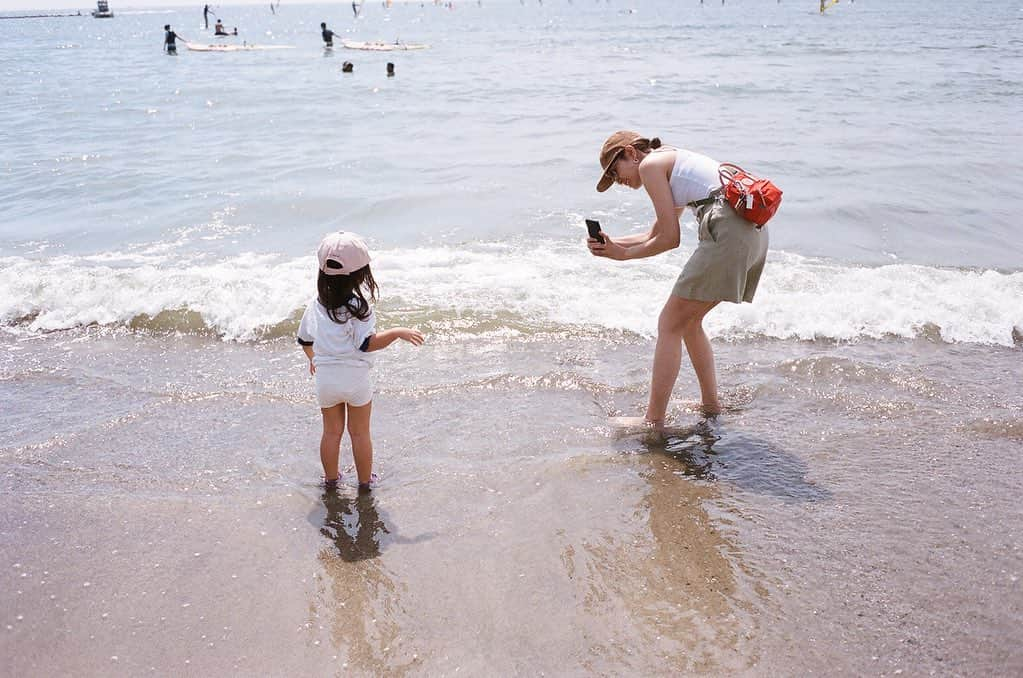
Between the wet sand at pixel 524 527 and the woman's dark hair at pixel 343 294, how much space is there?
0.88 meters

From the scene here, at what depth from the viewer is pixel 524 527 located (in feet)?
11.3

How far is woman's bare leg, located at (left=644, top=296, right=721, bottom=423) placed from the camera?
424 cm

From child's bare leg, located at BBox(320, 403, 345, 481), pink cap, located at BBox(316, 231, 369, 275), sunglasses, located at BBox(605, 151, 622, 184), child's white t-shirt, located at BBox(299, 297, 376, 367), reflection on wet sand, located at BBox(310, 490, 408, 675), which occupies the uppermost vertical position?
sunglasses, located at BBox(605, 151, 622, 184)

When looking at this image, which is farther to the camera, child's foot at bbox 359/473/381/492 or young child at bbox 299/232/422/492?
child's foot at bbox 359/473/381/492

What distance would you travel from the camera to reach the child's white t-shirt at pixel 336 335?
3.59 meters

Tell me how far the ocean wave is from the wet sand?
72 cm

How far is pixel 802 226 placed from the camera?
29.9ft

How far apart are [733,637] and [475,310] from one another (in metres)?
3.99

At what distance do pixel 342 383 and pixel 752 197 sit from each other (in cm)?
212

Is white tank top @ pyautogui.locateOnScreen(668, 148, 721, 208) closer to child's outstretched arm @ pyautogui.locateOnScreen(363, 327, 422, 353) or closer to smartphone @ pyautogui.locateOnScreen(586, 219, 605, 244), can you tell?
smartphone @ pyautogui.locateOnScreen(586, 219, 605, 244)

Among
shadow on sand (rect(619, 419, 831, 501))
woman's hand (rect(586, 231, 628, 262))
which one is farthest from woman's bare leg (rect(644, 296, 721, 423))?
woman's hand (rect(586, 231, 628, 262))

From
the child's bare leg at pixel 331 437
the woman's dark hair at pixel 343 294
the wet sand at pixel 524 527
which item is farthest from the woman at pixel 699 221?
the child's bare leg at pixel 331 437

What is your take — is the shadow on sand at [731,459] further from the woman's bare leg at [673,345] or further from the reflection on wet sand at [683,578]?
the woman's bare leg at [673,345]

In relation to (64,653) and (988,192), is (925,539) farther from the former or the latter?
(988,192)
